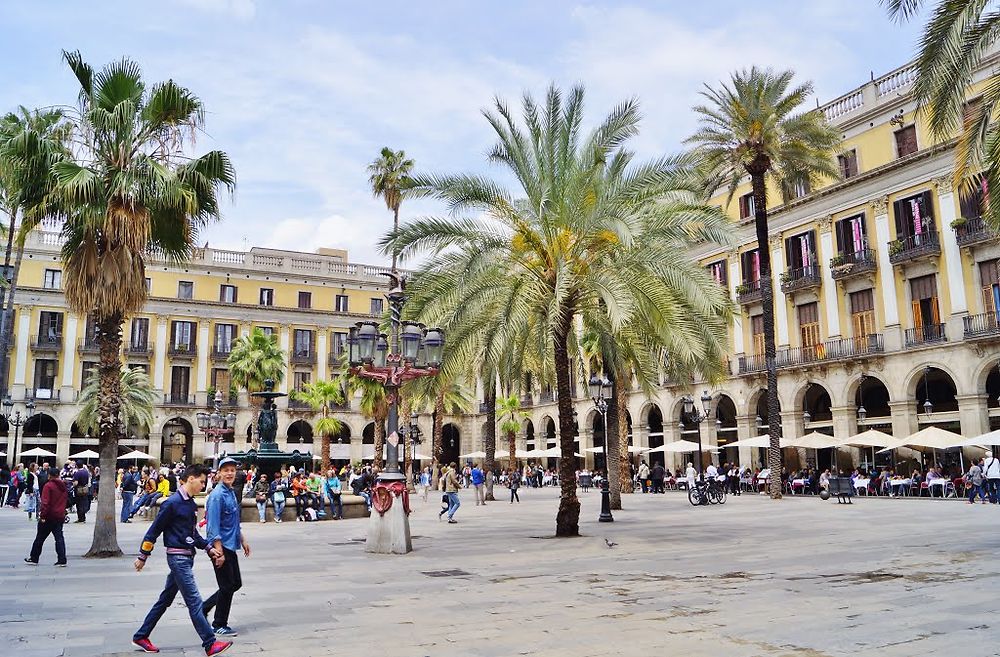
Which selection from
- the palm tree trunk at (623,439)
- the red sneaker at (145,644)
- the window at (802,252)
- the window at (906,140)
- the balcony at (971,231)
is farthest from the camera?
the window at (802,252)

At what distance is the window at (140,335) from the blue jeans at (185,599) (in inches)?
2086

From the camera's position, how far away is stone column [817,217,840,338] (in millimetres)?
36781

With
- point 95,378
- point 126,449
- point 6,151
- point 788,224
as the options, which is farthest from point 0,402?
point 788,224

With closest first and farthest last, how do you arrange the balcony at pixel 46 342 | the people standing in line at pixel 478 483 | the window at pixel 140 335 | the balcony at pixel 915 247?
the people standing in line at pixel 478 483, the balcony at pixel 915 247, the balcony at pixel 46 342, the window at pixel 140 335

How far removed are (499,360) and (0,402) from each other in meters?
27.8

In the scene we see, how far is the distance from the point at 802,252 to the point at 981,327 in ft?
32.9

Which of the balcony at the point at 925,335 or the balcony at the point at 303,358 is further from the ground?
the balcony at the point at 303,358

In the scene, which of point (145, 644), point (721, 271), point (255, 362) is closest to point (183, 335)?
point (255, 362)

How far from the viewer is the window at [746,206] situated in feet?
136

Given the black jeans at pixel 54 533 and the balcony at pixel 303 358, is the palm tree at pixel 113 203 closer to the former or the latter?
the black jeans at pixel 54 533

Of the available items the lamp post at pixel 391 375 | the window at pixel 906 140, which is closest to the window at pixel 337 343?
the window at pixel 906 140

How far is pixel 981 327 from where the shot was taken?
30.5m

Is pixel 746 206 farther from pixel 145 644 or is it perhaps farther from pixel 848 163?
pixel 145 644

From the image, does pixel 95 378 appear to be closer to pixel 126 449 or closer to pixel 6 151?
pixel 126 449
